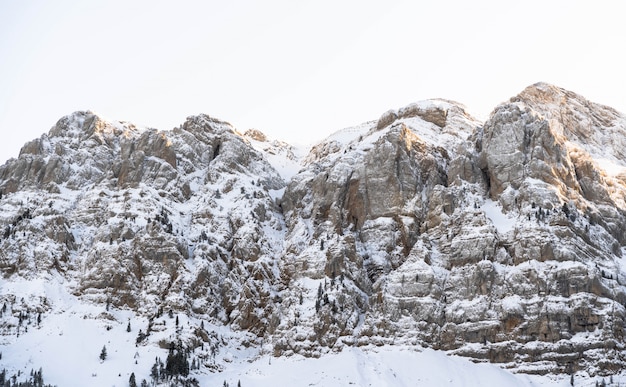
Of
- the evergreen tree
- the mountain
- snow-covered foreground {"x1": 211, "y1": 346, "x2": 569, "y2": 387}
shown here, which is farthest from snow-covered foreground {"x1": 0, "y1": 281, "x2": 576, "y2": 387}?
the evergreen tree

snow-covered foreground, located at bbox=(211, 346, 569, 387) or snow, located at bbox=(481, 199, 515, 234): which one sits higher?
snow, located at bbox=(481, 199, 515, 234)

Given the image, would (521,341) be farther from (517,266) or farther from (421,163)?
(421,163)

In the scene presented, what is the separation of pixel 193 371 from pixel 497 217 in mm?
68285

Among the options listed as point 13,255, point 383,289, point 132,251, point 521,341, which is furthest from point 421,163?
point 13,255

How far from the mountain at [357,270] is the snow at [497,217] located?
421mm

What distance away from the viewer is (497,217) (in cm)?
17050

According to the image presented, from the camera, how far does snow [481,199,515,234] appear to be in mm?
166125

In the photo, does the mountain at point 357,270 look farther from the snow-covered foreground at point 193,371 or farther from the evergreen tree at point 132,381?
the evergreen tree at point 132,381

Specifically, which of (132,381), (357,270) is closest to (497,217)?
(357,270)

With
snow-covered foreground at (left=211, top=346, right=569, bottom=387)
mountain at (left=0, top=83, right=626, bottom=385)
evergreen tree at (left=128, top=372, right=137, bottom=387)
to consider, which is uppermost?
mountain at (left=0, top=83, right=626, bottom=385)

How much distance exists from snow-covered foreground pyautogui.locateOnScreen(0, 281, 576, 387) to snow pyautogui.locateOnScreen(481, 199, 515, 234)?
30019 millimetres

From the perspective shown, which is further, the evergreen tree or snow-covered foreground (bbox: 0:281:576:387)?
the evergreen tree

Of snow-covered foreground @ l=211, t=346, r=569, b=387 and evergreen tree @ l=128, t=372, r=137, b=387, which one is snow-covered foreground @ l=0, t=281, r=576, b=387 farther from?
evergreen tree @ l=128, t=372, r=137, b=387

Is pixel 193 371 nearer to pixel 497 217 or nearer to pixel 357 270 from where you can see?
pixel 357 270
